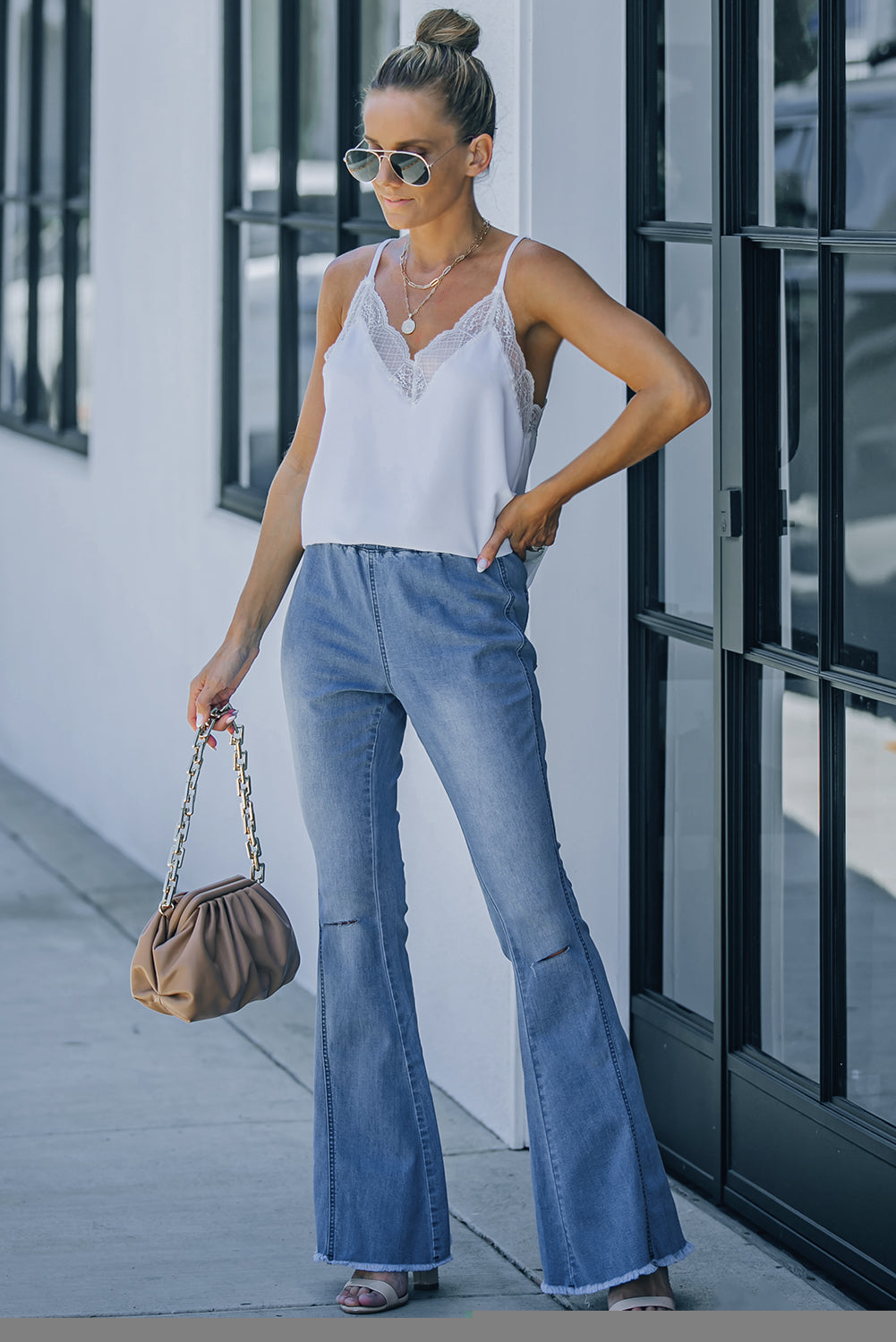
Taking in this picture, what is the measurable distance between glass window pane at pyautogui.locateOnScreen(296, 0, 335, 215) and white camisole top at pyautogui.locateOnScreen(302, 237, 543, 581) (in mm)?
1903

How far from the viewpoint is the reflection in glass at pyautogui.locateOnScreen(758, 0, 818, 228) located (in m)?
3.08

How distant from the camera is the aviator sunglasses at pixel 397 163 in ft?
8.86

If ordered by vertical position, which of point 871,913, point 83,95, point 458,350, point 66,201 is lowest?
point 871,913

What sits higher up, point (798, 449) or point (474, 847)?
point (798, 449)

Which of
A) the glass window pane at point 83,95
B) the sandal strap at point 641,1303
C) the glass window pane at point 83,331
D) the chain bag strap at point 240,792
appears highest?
the glass window pane at point 83,95

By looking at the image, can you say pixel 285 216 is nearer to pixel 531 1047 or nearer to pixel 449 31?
pixel 449 31

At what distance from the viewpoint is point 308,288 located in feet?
16.0

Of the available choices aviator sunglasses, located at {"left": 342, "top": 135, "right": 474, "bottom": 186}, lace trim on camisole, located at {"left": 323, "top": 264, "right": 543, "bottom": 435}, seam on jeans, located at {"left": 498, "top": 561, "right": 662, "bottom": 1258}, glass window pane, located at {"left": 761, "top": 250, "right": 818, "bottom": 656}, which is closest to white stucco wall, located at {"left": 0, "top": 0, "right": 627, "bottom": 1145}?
seam on jeans, located at {"left": 498, "top": 561, "right": 662, "bottom": 1258}

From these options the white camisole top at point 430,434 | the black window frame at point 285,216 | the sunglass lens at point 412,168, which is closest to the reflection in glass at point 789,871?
the white camisole top at point 430,434

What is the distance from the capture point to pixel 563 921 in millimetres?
2826

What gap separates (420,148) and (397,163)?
38 millimetres

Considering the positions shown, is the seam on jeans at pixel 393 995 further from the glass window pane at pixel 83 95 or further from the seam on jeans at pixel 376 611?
the glass window pane at pixel 83 95

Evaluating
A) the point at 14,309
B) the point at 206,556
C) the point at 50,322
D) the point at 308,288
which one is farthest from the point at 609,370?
the point at 14,309

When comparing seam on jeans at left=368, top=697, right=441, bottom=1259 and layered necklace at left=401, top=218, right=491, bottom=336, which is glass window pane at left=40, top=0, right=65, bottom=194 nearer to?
layered necklace at left=401, top=218, right=491, bottom=336
